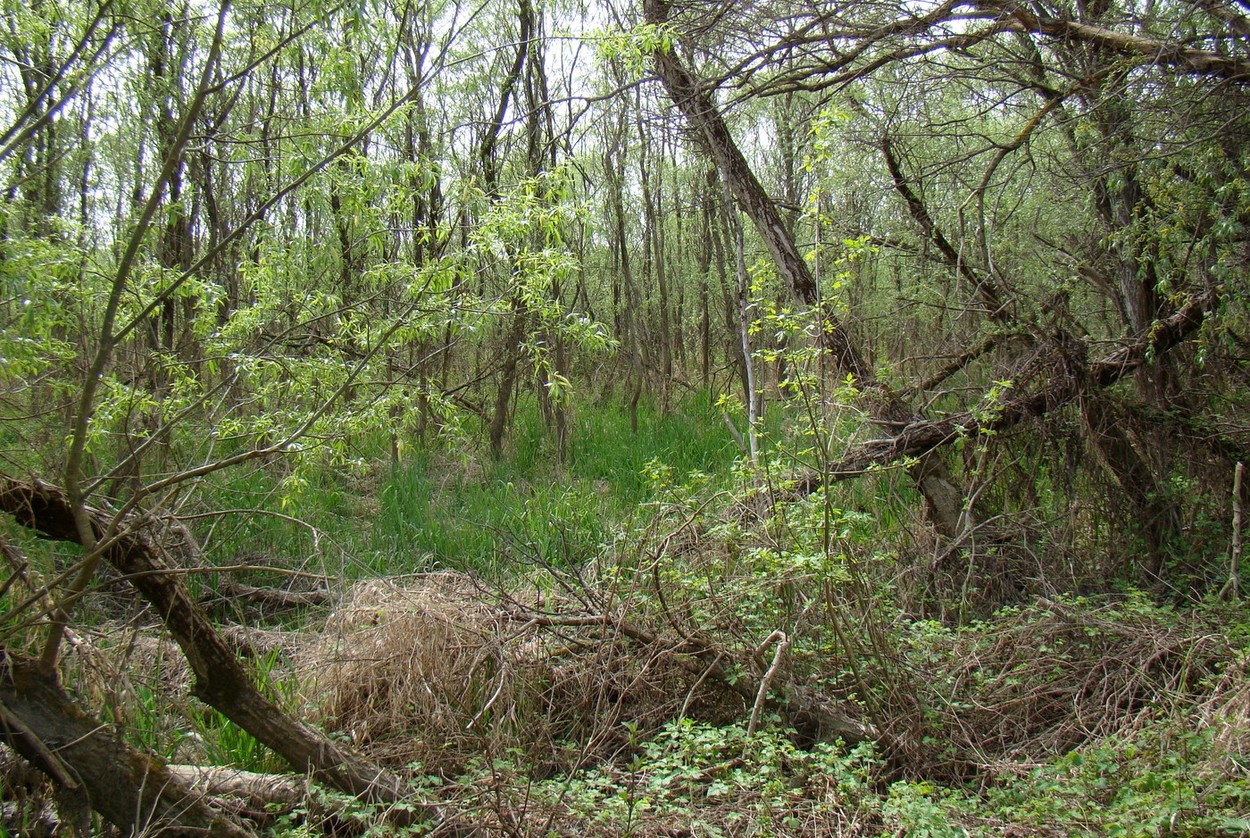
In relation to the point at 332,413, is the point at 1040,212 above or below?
Answer: above

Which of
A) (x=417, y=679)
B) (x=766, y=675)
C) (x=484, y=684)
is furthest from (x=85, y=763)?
(x=766, y=675)

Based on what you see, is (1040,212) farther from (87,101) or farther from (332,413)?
(87,101)

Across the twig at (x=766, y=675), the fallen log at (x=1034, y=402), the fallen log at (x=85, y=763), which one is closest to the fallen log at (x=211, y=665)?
the fallen log at (x=85, y=763)

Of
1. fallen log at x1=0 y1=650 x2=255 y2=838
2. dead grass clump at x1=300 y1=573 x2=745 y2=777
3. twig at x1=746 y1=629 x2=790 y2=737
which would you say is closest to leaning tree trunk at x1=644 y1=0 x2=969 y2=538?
twig at x1=746 y1=629 x2=790 y2=737

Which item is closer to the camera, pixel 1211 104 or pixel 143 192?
pixel 1211 104

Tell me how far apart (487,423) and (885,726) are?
6209 mm

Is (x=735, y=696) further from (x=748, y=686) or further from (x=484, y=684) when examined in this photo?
(x=484, y=684)

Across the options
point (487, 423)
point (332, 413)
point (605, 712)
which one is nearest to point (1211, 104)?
point (605, 712)

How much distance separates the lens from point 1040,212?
250 inches

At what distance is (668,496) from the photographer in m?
4.31

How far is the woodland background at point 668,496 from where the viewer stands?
9.03ft

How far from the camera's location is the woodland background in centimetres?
275

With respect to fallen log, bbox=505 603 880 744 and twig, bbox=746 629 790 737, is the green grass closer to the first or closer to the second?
fallen log, bbox=505 603 880 744

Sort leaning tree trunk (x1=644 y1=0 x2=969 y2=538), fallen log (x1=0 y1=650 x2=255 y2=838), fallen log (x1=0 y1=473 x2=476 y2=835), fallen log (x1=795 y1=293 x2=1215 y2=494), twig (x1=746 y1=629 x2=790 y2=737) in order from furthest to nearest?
leaning tree trunk (x1=644 y1=0 x2=969 y2=538) → fallen log (x1=795 y1=293 x2=1215 y2=494) → twig (x1=746 y1=629 x2=790 y2=737) → fallen log (x1=0 y1=473 x2=476 y2=835) → fallen log (x1=0 y1=650 x2=255 y2=838)
